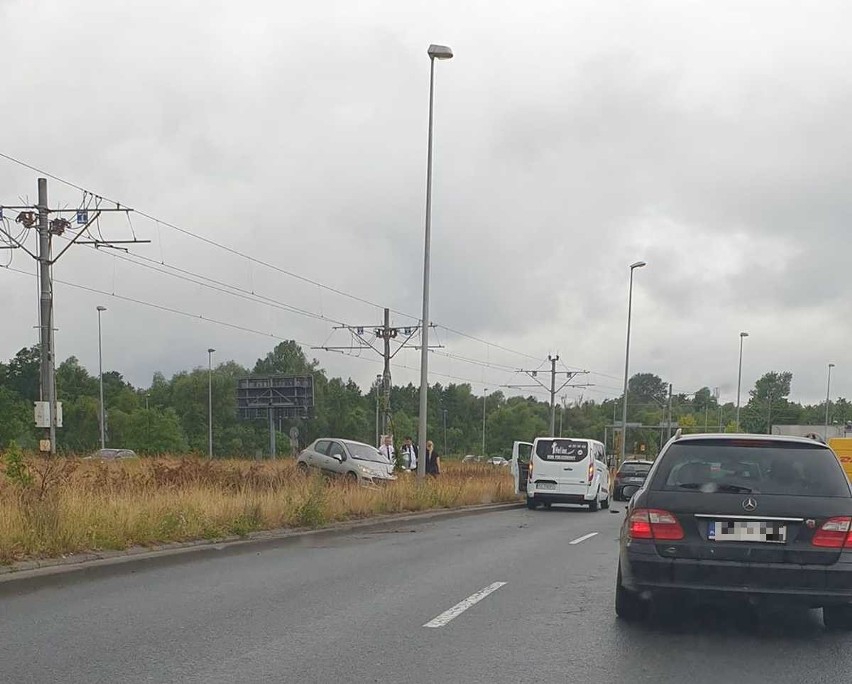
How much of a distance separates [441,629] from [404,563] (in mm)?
4565

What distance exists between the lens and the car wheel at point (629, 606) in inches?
319

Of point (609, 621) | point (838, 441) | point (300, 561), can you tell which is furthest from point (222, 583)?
point (838, 441)

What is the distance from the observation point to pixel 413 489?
23.5m

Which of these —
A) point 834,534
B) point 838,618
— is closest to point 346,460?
point 838,618

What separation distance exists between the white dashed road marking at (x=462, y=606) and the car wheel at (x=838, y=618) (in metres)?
2.96

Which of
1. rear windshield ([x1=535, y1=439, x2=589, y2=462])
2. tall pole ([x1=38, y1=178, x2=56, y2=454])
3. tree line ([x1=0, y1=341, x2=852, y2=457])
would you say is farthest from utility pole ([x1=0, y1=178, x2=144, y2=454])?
tree line ([x1=0, y1=341, x2=852, y2=457])

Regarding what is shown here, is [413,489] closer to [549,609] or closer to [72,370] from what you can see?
[549,609]

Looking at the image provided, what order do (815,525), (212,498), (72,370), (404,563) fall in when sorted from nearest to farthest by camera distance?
(815,525) < (404,563) < (212,498) < (72,370)

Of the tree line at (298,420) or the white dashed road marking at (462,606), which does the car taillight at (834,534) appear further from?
the tree line at (298,420)

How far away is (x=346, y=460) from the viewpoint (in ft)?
90.8

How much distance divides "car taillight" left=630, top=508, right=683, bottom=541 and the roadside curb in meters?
5.80

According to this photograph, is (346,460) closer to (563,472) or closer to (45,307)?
(563,472)

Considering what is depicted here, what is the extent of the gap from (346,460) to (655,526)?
20699 mm

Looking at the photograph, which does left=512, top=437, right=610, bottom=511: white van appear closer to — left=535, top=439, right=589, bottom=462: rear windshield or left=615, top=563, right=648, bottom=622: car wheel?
left=535, top=439, right=589, bottom=462: rear windshield
